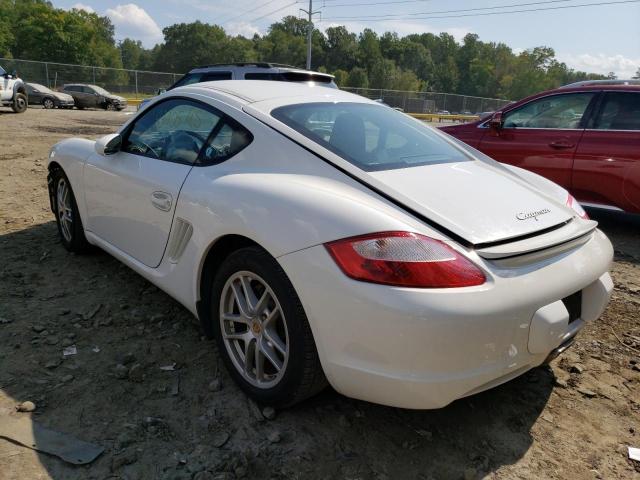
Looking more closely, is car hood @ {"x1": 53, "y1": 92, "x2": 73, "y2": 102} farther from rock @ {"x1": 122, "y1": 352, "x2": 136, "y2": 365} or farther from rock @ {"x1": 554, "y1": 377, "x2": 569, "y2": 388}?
rock @ {"x1": 554, "y1": 377, "x2": 569, "y2": 388}

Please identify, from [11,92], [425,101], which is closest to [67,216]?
[11,92]

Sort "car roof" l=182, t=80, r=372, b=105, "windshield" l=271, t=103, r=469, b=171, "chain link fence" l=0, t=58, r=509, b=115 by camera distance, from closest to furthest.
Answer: "windshield" l=271, t=103, r=469, b=171
"car roof" l=182, t=80, r=372, b=105
"chain link fence" l=0, t=58, r=509, b=115

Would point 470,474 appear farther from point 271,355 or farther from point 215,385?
point 215,385

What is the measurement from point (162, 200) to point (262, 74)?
5.72 meters

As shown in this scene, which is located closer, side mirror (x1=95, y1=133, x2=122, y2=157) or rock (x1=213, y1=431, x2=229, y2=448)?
rock (x1=213, y1=431, x2=229, y2=448)


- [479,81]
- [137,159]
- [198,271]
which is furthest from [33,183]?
[479,81]

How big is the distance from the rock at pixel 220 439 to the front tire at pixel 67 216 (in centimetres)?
238

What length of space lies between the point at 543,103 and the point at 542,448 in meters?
4.78

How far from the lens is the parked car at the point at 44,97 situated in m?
23.4

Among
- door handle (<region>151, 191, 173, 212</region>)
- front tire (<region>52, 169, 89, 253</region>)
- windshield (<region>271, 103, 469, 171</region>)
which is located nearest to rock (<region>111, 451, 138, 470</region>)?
door handle (<region>151, 191, 173, 212</region>)

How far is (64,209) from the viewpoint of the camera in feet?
13.5

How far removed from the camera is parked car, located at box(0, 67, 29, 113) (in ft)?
50.6

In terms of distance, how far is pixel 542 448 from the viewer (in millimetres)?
2203

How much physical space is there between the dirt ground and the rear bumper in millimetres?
386
